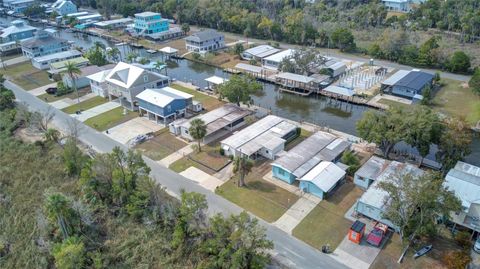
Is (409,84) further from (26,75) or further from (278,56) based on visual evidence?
(26,75)

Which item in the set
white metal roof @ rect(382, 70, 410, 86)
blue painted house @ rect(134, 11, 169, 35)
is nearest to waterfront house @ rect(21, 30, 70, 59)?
blue painted house @ rect(134, 11, 169, 35)

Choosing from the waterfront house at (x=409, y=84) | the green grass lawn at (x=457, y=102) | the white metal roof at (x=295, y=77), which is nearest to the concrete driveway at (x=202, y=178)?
the white metal roof at (x=295, y=77)

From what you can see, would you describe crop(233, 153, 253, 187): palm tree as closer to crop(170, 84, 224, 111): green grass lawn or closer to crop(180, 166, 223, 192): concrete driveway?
crop(180, 166, 223, 192): concrete driveway

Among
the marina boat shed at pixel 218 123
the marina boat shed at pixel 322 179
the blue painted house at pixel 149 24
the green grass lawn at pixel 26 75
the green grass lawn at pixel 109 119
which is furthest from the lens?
the blue painted house at pixel 149 24

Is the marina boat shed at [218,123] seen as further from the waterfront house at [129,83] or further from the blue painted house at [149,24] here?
the blue painted house at [149,24]

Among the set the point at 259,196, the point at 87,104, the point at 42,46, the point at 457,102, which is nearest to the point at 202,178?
the point at 259,196
